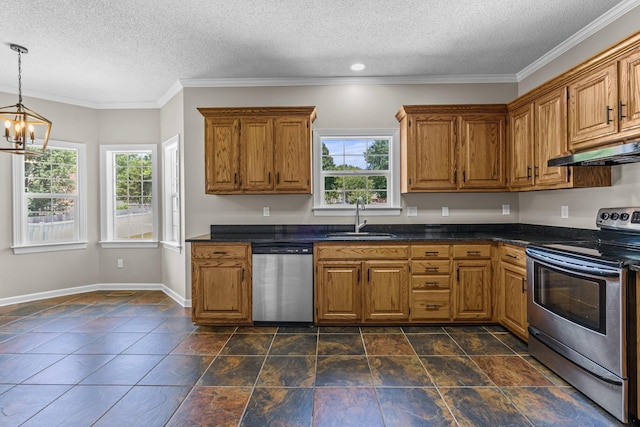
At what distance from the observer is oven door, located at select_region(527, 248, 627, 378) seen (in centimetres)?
190

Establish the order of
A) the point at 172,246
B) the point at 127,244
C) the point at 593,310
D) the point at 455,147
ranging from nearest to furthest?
1. the point at 593,310
2. the point at 455,147
3. the point at 172,246
4. the point at 127,244

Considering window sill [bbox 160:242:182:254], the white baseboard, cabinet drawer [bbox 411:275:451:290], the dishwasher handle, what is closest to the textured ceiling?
the dishwasher handle

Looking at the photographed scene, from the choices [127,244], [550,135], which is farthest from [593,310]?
[127,244]

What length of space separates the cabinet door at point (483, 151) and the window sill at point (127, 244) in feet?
14.3

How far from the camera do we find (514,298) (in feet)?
10.0

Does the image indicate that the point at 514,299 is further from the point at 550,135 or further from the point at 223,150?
the point at 223,150

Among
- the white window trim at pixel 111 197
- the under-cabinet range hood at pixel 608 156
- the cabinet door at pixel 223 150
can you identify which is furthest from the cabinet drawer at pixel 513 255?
the white window trim at pixel 111 197

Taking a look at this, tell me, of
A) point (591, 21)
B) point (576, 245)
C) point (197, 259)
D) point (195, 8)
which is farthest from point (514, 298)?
point (195, 8)

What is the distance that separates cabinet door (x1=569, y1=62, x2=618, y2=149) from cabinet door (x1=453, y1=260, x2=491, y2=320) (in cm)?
137

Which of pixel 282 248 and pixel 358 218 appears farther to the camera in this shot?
pixel 358 218

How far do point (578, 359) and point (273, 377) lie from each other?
2084 mm

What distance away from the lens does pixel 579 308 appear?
7.14 ft

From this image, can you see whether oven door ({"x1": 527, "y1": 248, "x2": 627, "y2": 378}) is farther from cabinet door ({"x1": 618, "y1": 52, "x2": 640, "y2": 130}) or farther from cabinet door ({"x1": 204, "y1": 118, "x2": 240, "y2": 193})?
cabinet door ({"x1": 204, "y1": 118, "x2": 240, "y2": 193})

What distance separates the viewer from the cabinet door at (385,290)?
10.9 feet
